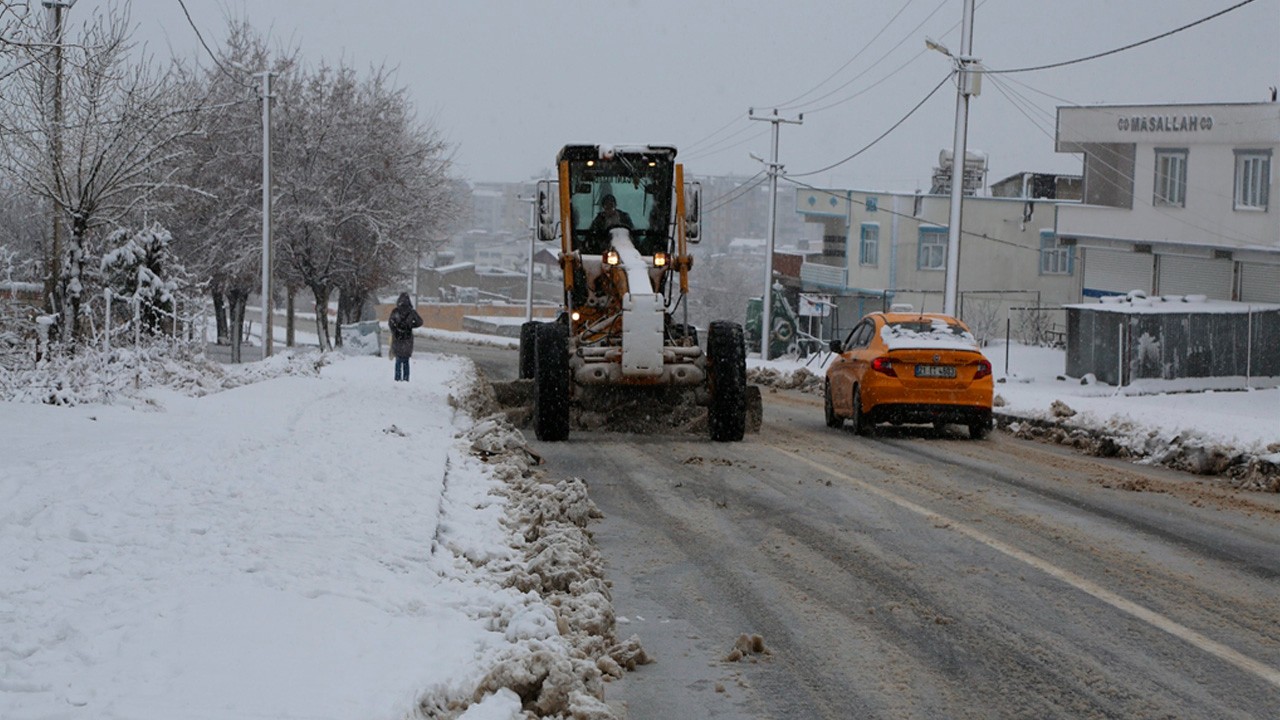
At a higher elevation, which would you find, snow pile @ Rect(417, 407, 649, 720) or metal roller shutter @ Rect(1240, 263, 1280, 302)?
metal roller shutter @ Rect(1240, 263, 1280, 302)

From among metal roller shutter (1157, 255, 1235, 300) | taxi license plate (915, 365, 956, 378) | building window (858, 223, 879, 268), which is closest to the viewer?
taxi license plate (915, 365, 956, 378)

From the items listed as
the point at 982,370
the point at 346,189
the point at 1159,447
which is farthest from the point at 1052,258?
the point at 1159,447

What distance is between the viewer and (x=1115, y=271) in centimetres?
4975

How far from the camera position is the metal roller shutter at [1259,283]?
138 feet

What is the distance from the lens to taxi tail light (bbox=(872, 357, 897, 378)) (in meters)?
17.5

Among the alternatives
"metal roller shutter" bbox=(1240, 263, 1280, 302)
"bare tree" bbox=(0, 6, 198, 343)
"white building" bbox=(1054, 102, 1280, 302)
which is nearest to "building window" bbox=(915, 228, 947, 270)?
"white building" bbox=(1054, 102, 1280, 302)

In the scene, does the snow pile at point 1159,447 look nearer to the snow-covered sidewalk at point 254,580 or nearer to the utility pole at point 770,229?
the snow-covered sidewalk at point 254,580

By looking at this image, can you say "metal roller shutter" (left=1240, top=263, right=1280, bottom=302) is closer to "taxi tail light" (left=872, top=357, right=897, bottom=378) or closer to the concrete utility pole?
the concrete utility pole

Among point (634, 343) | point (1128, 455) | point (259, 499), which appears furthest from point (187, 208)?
point (259, 499)

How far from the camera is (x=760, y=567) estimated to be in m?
8.93

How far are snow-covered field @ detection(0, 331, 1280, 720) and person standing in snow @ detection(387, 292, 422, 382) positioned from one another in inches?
485

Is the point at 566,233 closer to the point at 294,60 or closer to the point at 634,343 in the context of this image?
the point at 634,343

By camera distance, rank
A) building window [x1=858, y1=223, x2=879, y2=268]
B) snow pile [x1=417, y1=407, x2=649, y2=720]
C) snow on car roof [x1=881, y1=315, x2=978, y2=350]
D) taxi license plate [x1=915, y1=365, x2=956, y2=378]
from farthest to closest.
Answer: building window [x1=858, y1=223, x2=879, y2=268] → snow on car roof [x1=881, y1=315, x2=978, y2=350] → taxi license plate [x1=915, y1=365, x2=956, y2=378] → snow pile [x1=417, y1=407, x2=649, y2=720]

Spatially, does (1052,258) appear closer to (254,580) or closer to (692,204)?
(692,204)
